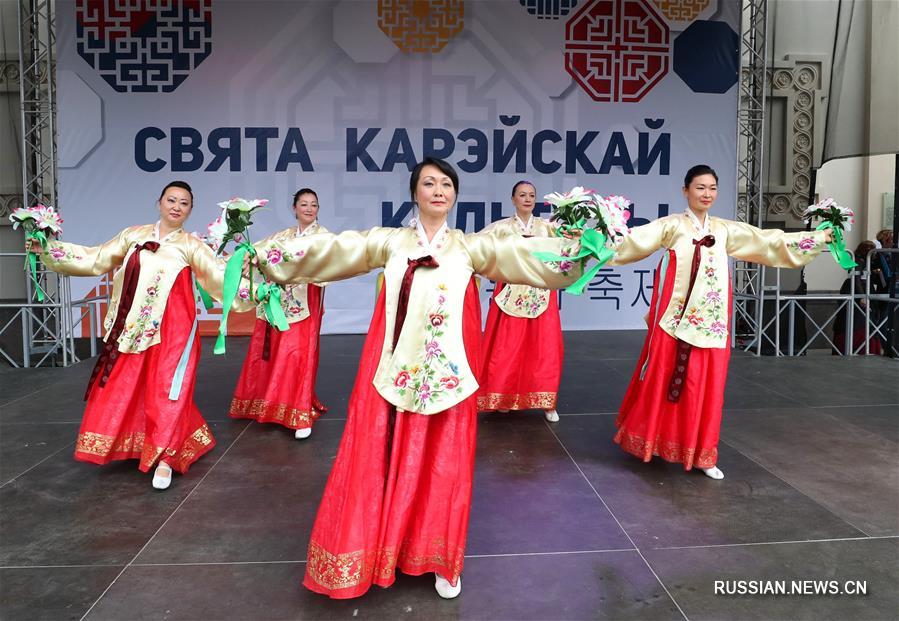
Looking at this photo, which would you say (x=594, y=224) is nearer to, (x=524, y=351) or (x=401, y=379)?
(x=401, y=379)

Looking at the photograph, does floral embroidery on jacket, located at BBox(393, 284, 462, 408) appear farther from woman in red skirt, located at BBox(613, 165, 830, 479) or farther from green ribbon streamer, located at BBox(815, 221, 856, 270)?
green ribbon streamer, located at BBox(815, 221, 856, 270)

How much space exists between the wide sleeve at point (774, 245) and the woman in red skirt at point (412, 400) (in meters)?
1.51

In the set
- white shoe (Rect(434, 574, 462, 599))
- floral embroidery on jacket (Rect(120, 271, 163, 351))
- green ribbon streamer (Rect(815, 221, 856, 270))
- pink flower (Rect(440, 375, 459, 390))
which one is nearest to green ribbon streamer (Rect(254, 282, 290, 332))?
pink flower (Rect(440, 375, 459, 390))

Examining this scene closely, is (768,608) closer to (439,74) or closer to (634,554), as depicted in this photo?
(634,554)

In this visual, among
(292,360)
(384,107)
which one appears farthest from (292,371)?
(384,107)

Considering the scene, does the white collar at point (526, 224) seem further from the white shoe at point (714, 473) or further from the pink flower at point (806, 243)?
the white shoe at point (714, 473)

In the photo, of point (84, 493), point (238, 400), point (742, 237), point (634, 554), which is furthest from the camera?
point (238, 400)

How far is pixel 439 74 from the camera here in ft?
22.5

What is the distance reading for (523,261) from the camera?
2092 mm

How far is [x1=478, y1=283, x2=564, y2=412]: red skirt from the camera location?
4098 millimetres

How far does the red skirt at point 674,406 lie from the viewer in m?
3.14

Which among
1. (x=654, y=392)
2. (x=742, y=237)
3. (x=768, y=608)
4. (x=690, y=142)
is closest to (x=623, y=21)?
(x=690, y=142)

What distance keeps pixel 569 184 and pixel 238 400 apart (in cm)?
418

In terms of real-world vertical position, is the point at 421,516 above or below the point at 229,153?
below
